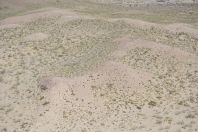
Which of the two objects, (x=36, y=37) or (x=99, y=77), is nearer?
(x=99, y=77)

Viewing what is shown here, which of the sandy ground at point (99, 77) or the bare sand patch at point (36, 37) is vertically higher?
the bare sand patch at point (36, 37)

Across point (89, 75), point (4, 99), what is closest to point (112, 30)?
point (89, 75)

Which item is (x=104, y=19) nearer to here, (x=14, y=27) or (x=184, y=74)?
(x=14, y=27)

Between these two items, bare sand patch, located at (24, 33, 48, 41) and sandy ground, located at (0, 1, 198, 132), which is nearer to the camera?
sandy ground, located at (0, 1, 198, 132)

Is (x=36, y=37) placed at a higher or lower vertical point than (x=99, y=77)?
higher

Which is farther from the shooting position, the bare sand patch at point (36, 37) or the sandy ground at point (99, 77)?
the bare sand patch at point (36, 37)

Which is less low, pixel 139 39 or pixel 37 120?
pixel 139 39

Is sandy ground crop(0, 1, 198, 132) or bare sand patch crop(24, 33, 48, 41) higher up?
bare sand patch crop(24, 33, 48, 41)

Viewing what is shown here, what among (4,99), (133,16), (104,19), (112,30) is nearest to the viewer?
(4,99)
